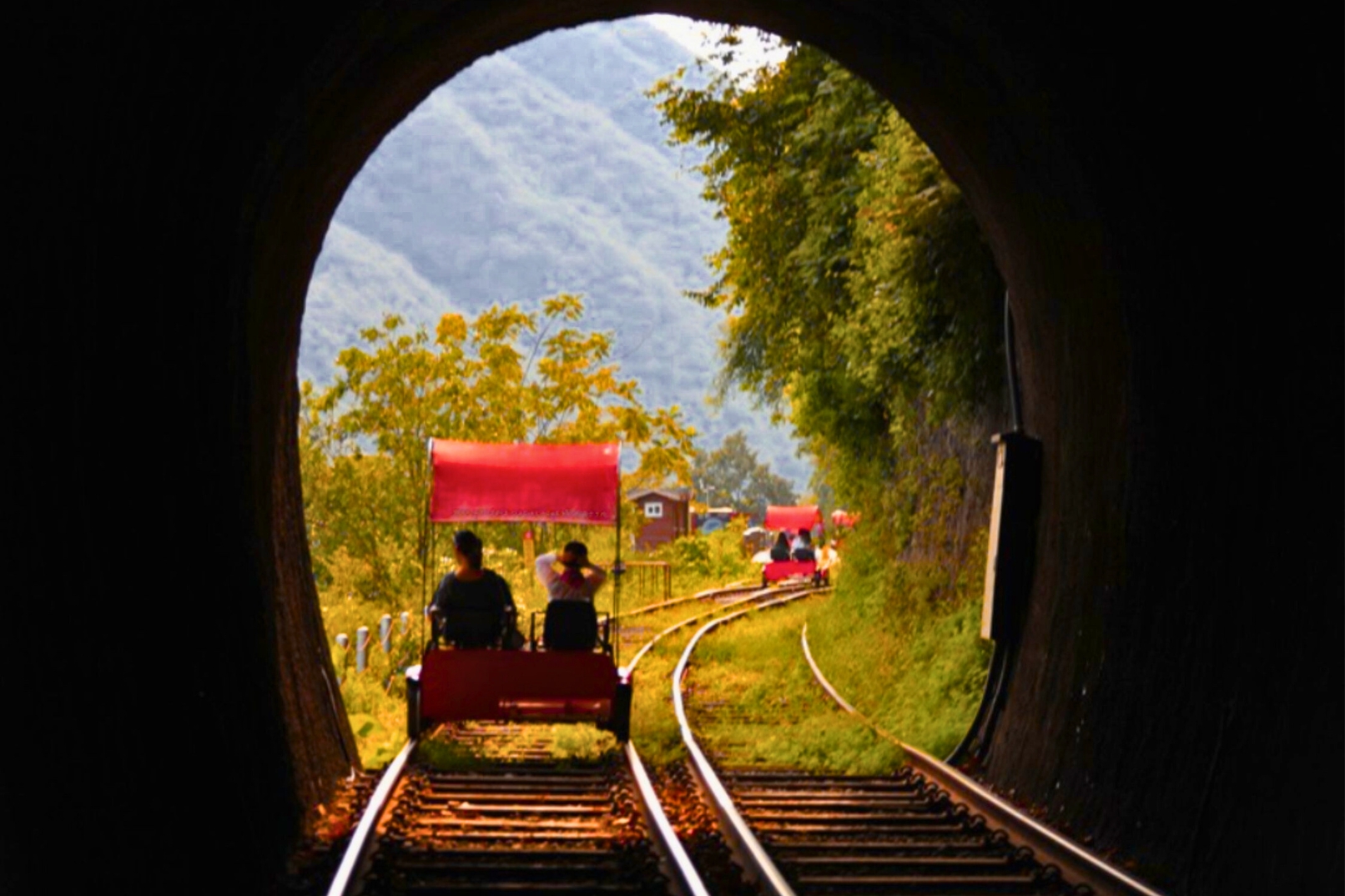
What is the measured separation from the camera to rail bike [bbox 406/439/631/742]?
44.2 ft

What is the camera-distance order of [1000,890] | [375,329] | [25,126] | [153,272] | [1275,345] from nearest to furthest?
[25,126], [153,272], [1275,345], [1000,890], [375,329]

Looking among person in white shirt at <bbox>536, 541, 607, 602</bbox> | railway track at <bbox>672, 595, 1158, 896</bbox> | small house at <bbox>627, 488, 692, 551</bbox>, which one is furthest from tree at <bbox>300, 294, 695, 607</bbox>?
small house at <bbox>627, 488, 692, 551</bbox>

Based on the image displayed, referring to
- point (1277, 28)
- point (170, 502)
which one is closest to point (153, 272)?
point (170, 502)

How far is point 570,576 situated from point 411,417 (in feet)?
54.0

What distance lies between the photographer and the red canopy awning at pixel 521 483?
1452 centimetres

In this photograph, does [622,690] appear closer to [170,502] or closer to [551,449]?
[551,449]

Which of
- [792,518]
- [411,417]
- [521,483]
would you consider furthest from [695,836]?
[792,518]

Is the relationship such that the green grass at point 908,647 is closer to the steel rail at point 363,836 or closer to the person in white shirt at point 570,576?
the person in white shirt at point 570,576

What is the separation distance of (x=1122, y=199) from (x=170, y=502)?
510 cm

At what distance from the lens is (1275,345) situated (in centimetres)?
800

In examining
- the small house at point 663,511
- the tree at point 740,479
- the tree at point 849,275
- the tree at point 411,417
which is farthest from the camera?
the tree at point 740,479

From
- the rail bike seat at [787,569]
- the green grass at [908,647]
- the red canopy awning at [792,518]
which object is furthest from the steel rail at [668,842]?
the red canopy awning at [792,518]

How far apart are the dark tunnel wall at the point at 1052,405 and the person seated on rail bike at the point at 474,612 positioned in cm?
175

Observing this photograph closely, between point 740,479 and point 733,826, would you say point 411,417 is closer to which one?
point 733,826
